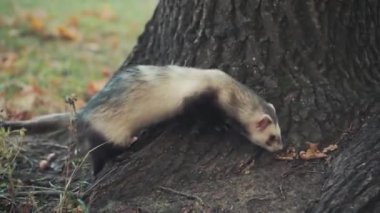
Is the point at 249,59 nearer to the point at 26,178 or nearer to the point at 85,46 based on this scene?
the point at 26,178

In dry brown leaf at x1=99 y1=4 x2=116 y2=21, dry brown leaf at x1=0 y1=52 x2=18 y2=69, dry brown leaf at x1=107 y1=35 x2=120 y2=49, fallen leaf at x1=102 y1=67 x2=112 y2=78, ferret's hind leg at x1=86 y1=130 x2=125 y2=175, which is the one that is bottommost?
fallen leaf at x1=102 y1=67 x2=112 y2=78

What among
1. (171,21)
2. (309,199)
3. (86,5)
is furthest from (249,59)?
(86,5)

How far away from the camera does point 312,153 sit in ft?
12.9

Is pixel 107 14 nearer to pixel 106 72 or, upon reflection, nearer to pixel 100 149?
pixel 106 72

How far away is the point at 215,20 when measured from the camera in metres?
4.21

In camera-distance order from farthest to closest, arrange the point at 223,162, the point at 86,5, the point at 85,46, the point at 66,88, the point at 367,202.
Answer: the point at 86,5 < the point at 85,46 < the point at 66,88 < the point at 223,162 < the point at 367,202

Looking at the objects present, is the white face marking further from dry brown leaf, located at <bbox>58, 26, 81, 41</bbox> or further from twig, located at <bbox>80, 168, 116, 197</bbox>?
dry brown leaf, located at <bbox>58, 26, 81, 41</bbox>

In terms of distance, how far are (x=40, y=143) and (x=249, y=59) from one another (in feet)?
5.43

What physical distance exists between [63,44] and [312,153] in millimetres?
Result: 4775

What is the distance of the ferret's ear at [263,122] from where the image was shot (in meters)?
4.14

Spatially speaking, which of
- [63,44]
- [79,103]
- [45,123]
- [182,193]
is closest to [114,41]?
[63,44]

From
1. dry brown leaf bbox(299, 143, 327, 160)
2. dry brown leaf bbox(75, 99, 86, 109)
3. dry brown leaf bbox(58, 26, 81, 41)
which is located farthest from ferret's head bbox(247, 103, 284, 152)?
dry brown leaf bbox(58, 26, 81, 41)

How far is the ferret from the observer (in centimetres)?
414

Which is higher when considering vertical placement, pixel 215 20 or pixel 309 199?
pixel 215 20
